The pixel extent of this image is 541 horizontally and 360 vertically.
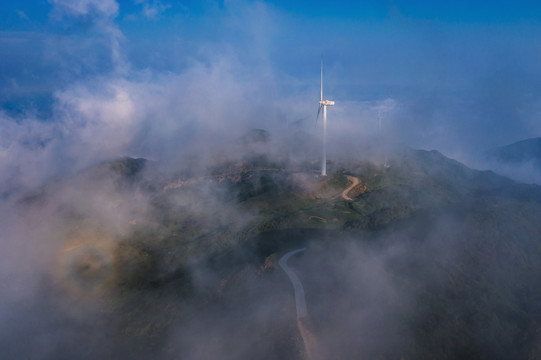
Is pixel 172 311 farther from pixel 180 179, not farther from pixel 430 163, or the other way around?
pixel 430 163

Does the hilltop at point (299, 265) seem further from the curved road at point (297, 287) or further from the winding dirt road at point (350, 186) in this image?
the curved road at point (297, 287)

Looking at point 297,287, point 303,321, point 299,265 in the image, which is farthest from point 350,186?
point 303,321

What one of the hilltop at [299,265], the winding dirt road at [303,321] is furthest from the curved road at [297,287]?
the hilltop at [299,265]

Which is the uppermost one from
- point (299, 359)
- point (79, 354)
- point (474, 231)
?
point (474, 231)

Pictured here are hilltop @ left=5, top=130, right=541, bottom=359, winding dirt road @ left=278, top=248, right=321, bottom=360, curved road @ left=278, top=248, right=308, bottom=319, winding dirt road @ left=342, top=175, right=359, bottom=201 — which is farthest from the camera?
winding dirt road @ left=342, top=175, right=359, bottom=201

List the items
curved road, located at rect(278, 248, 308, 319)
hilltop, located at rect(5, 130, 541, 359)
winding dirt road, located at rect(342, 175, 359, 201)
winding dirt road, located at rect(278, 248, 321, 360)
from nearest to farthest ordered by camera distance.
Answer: winding dirt road, located at rect(278, 248, 321, 360)
hilltop, located at rect(5, 130, 541, 359)
curved road, located at rect(278, 248, 308, 319)
winding dirt road, located at rect(342, 175, 359, 201)

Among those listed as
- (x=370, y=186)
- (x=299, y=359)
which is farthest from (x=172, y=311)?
(x=370, y=186)

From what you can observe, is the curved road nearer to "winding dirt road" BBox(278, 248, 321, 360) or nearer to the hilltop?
"winding dirt road" BBox(278, 248, 321, 360)

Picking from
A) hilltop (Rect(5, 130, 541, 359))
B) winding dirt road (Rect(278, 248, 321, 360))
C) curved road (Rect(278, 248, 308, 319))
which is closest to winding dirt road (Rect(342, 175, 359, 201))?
hilltop (Rect(5, 130, 541, 359))
